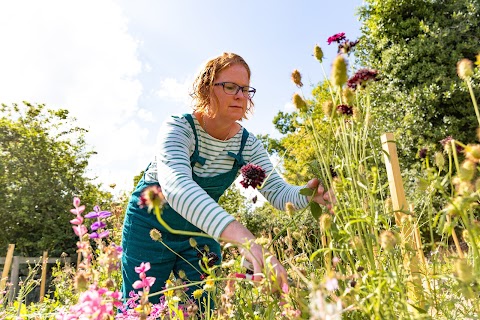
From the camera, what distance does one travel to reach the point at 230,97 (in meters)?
2.01

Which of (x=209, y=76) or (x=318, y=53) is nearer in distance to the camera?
(x=318, y=53)

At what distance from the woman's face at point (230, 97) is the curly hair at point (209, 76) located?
0.09 ft

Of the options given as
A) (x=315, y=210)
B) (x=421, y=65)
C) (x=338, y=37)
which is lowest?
(x=315, y=210)

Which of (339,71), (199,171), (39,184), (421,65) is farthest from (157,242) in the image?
(39,184)

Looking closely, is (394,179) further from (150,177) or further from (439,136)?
(439,136)

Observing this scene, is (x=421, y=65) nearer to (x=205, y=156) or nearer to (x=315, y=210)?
(x=205, y=156)

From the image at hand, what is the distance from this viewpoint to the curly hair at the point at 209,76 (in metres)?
2.11

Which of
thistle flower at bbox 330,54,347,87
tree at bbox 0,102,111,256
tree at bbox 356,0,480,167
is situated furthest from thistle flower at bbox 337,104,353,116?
tree at bbox 0,102,111,256

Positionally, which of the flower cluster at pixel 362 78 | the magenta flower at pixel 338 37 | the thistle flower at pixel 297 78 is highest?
the magenta flower at pixel 338 37

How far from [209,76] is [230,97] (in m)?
0.24

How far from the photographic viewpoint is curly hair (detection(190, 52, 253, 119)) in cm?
211

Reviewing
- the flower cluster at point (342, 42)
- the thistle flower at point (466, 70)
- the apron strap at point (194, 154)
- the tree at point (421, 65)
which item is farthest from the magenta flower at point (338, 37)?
the tree at point (421, 65)

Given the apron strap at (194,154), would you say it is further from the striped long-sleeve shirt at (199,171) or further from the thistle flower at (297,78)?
the thistle flower at (297,78)

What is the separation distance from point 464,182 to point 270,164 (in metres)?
1.43
